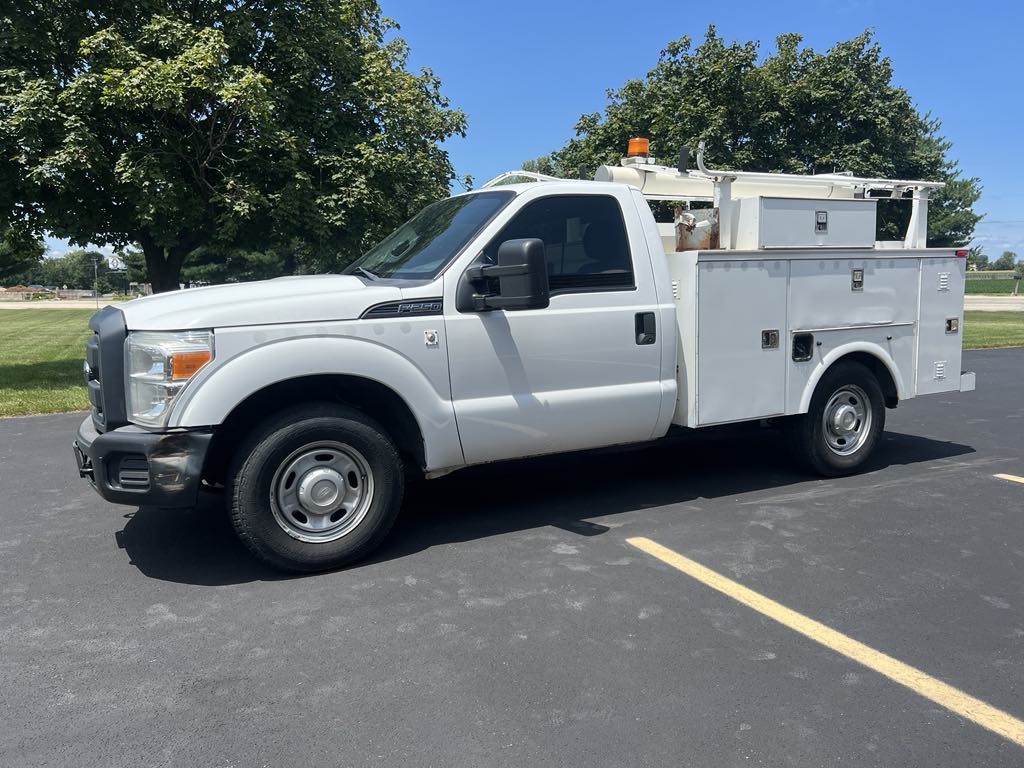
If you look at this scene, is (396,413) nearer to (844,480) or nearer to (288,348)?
(288,348)

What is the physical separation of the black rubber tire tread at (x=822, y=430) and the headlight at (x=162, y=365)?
4384mm

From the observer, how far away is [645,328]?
18.0ft

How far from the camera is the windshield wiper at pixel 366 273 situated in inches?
208

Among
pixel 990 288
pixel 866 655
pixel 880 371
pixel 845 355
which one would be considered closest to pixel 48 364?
pixel 845 355

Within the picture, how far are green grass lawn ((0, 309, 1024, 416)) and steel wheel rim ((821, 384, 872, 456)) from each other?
8.93 meters

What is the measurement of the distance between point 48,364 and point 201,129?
5.84 m

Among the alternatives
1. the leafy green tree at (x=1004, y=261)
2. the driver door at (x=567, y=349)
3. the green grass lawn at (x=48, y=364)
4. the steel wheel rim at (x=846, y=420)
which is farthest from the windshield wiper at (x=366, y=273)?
the leafy green tree at (x=1004, y=261)

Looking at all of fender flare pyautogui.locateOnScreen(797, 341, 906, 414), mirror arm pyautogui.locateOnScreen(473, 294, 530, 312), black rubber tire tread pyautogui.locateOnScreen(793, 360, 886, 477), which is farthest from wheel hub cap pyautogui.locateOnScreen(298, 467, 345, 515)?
black rubber tire tread pyautogui.locateOnScreen(793, 360, 886, 477)

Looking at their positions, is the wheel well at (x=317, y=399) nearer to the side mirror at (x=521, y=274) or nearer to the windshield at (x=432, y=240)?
the windshield at (x=432, y=240)

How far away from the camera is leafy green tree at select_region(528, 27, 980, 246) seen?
27281mm

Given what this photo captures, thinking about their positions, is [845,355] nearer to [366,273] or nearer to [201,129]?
[366,273]

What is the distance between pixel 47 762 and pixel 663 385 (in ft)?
13.0

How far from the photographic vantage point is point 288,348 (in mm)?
4492

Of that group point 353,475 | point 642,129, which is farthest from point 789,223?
point 642,129
